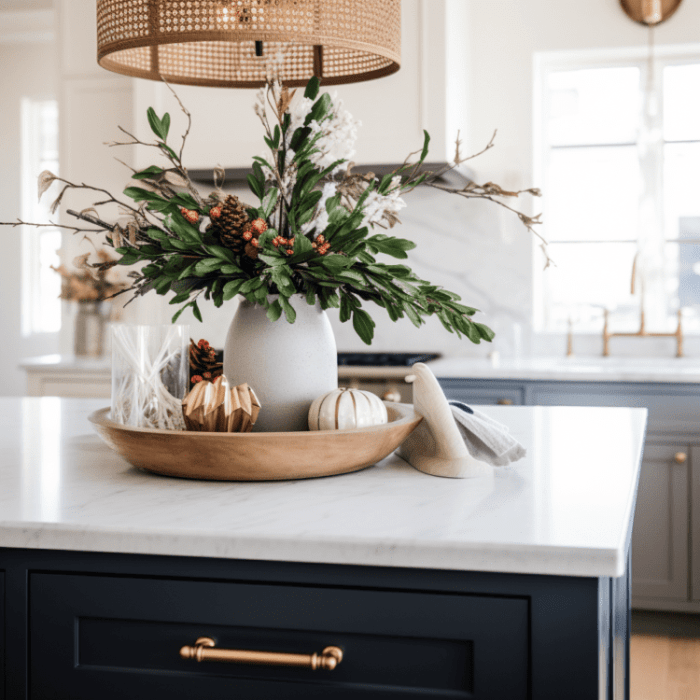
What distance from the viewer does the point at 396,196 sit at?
121 cm

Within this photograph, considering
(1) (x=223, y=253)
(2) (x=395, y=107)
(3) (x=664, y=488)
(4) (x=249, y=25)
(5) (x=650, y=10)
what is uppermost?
(5) (x=650, y=10)

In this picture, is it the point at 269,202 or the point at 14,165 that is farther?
the point at 14,165

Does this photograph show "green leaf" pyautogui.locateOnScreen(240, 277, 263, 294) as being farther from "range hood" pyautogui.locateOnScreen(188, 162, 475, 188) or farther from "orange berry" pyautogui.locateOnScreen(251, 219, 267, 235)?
"range hood" pyautogui.locateOnScreen(188, 162, 475, 188)

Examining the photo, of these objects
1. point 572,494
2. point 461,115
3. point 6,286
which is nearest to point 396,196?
point 572,494

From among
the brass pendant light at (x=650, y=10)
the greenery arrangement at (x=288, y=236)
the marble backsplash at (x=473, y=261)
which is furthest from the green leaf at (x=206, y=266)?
the brass pendant light at (x=650, y=10)

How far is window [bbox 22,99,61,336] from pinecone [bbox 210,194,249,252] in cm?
433

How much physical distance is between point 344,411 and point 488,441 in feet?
0.70

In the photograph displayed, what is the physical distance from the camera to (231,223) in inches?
44.6

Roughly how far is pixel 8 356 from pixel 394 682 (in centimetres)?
495

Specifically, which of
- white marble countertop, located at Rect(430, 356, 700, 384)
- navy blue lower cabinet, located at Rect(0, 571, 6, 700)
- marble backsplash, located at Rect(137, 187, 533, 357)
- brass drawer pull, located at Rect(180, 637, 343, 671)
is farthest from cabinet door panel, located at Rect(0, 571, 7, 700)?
marble backsplash, located at Rect(137, 187, 533, 357)

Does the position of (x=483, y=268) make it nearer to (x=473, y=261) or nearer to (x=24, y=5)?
(x=473, y=261)

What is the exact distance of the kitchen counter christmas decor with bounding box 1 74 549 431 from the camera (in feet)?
3.73

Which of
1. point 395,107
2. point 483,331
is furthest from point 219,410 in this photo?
point 395,107

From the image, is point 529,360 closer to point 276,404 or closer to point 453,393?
point 453,393
